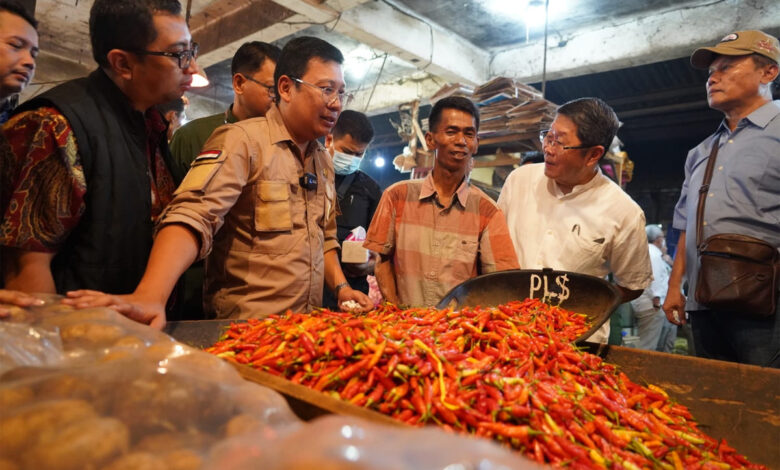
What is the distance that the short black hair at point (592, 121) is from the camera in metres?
3.43

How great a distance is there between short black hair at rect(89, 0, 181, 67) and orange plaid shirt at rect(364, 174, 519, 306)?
5.98ft

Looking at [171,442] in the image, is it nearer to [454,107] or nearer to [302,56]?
[302,56]

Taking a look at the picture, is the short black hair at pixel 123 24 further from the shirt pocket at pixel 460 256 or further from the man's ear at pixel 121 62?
the shirt pocket at pixel 460 256

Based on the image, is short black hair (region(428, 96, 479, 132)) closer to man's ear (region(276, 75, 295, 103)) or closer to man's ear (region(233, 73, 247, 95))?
man's ear (region(276, 75, 295, 103))

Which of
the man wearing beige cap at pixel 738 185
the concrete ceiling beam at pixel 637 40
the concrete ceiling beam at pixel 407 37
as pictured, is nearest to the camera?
the man wearing beige cap at pixel 738 185

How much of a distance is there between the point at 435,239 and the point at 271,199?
51.0 inches

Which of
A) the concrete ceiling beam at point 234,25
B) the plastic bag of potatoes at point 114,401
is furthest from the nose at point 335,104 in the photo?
the concrete ceiling beam at point 234,25

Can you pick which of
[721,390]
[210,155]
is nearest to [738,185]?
[721,390]

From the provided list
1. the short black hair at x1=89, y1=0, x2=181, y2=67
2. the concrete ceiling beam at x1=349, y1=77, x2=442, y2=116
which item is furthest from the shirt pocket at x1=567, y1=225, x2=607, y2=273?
the concrete ceiling beam at x1=349, y1=77, x2=442, y2=116

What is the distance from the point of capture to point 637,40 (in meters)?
6.50

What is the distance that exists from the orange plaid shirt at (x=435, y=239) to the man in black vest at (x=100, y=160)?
1569mm

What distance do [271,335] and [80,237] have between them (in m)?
0.83

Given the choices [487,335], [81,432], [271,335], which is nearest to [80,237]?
[271,335]

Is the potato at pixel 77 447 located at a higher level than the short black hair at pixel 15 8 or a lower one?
lower
